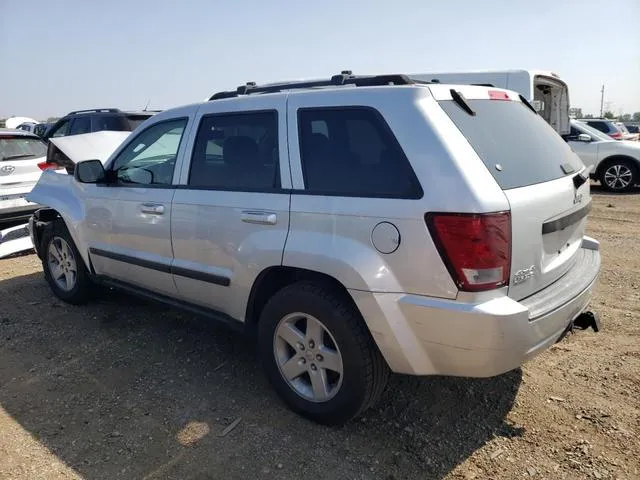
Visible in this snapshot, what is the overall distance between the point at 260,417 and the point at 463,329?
1401 millimetres

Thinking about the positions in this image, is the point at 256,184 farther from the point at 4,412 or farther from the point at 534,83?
the point at 534,83

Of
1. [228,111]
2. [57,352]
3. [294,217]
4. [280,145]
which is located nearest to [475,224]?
[294,217]

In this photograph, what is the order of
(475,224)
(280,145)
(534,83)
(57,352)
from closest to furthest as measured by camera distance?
(475,224), (280,145), (57,352), (534,83)

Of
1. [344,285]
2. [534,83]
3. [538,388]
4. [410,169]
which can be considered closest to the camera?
[410,169]

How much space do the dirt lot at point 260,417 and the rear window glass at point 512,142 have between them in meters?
1.39

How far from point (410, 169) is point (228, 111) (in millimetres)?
1472

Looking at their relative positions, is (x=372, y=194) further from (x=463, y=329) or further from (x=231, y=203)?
(x=231, y=203)

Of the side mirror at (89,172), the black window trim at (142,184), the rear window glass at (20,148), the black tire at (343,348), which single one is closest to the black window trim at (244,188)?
the black window trim at (142,184)

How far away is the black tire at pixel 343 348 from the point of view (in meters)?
2.73

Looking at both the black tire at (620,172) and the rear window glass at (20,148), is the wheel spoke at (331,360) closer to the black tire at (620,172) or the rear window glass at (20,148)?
the rear window glass at (20,148)

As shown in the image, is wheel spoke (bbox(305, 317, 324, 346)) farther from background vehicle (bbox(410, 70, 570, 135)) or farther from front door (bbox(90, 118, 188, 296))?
background vehicle (bbox(410, 70, 570, 135))

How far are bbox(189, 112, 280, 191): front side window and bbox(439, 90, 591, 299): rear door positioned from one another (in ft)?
3.52

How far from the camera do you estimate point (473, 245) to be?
7.72 ft

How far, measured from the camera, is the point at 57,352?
4.03 meters
